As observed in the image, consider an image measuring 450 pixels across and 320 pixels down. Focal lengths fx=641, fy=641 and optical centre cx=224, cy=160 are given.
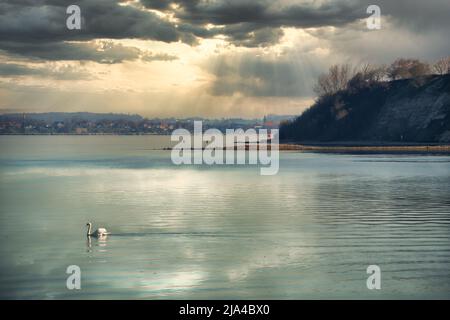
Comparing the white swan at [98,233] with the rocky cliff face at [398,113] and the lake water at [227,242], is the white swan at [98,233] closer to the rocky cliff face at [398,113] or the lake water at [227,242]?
the lake water at [227,242]

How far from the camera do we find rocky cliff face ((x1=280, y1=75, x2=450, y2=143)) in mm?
162125

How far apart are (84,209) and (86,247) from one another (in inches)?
546

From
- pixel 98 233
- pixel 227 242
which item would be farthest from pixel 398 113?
pixel 98 233

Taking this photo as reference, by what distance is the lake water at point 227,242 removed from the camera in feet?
70.2

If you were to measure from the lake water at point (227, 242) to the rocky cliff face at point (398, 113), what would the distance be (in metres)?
111

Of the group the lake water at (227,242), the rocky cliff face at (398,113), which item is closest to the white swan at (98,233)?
the lake water at (227,242)

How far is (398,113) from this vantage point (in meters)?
176

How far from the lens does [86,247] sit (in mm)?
28203

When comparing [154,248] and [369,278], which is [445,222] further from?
[154,248]

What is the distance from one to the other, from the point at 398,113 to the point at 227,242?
155 meters

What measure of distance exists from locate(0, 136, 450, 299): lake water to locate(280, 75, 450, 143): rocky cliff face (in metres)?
111

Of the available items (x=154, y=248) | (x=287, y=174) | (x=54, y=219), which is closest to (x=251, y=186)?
(x=287, y=174)

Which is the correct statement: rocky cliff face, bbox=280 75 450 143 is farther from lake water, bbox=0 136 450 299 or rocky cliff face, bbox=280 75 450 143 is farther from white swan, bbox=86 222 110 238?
white swan, bbox=86 222 110 238

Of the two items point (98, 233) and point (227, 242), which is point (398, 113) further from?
point (98, 233)
